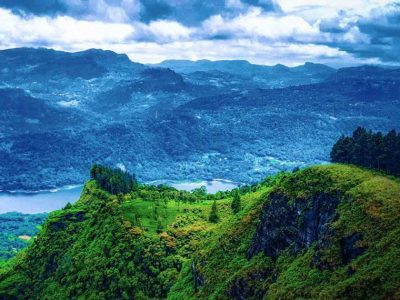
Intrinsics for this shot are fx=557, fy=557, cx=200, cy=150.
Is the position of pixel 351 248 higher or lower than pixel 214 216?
higher

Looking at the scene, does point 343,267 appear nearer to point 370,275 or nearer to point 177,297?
point 370,275

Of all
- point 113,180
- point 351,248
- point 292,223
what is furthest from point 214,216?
point 351,248

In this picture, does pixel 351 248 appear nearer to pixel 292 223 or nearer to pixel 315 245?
pixel 315 245

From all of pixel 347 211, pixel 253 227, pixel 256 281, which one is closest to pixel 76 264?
pixel 253 227

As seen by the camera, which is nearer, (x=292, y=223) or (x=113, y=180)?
(x=292, y=223)

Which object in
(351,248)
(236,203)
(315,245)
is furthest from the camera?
(236,203)

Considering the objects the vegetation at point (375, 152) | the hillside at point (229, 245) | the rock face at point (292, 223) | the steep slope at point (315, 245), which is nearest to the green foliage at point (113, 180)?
the hillside at point (229, 245)

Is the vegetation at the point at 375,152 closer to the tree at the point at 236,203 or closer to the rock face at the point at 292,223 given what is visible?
the rock face at the point at 292,223
